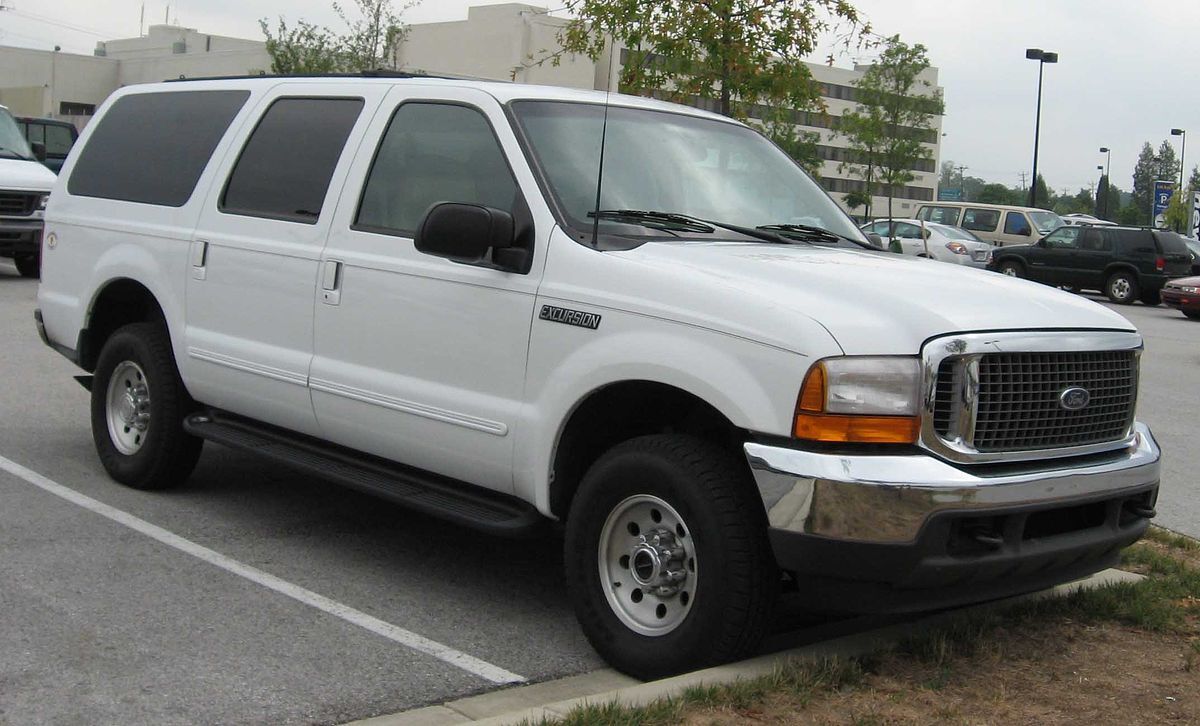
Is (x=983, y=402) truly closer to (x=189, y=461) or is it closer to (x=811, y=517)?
(x=811, y=517)

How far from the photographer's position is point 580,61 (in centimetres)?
6531

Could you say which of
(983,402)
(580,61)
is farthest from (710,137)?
(580,61)

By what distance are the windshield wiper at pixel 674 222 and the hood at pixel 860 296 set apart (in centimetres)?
18

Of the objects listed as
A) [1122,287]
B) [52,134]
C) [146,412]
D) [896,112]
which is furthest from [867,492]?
[896,112]

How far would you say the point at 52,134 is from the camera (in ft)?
85.5

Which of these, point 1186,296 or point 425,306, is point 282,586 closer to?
point 425,306

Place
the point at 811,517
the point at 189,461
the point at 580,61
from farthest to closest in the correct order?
the point at 580,61
the point at 189,461
the point at 811,517

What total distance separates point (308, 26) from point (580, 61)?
63.7 ft

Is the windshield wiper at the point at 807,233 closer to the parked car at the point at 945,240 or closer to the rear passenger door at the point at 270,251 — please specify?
the rear passenger door at the point at 270,251

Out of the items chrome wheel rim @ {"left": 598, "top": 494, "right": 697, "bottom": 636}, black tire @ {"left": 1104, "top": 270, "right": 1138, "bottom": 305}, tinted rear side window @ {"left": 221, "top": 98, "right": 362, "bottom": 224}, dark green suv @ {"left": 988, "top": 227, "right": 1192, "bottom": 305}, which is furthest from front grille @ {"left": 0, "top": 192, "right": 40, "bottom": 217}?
black tire @ {"left": 1104, "top": 270, "right": 1138, "bottom": 305}

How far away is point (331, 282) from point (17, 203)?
1392cm

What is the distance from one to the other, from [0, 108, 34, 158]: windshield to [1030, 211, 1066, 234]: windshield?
24471mm

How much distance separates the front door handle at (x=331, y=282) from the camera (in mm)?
5773

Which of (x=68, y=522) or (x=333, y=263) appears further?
(x=68, y=522)
